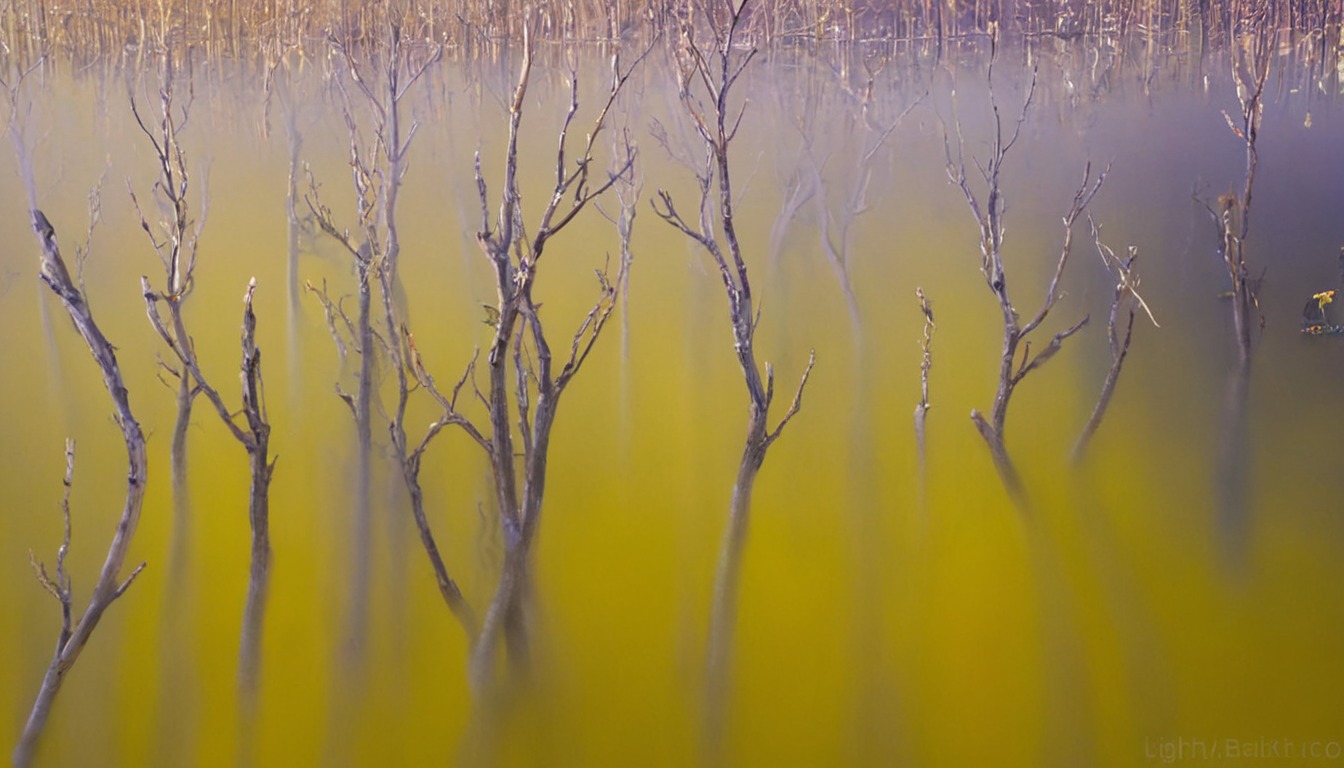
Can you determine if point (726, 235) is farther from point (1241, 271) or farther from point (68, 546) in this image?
point (68, 546)

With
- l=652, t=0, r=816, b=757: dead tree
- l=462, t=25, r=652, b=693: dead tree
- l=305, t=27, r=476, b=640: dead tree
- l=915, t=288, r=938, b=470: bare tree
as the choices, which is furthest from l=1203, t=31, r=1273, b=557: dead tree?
l=305, t=27, r=476, b=640: dead tree

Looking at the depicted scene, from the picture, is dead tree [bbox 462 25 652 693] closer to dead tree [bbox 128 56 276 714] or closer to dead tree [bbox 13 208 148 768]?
dead tree [bbox 128 56 276 714]

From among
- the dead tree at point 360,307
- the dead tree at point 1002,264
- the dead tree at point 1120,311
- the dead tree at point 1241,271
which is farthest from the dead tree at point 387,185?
the dead tree at point 1241,271

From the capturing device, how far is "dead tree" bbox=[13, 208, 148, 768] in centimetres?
292

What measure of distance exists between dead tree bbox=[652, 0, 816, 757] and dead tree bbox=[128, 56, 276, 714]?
881 mm

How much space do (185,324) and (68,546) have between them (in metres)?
0.50

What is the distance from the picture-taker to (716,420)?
2998 mm

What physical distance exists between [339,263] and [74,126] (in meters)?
0.58

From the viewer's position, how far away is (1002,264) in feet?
9.75

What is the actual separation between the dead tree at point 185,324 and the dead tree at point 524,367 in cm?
38

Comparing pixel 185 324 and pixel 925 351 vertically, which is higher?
pixel 185 324

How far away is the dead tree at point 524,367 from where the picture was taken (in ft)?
9.69

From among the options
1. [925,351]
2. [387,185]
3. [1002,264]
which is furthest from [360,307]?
[1002,264]

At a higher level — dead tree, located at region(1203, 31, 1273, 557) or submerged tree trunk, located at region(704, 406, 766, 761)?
dead tree, located at region(1203, 31, 1273, 557)
